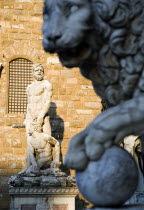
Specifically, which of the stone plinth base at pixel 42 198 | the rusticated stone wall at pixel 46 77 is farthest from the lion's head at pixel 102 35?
the rusticated stone wall at pixel 46 77

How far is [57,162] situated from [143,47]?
8.57 meters

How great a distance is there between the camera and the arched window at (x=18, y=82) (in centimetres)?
1362

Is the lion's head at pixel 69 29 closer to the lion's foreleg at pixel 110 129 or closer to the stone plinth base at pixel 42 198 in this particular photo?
the lion's foreleg at pixel 110 129

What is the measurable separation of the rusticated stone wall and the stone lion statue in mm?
10865

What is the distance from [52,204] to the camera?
9.59 meters

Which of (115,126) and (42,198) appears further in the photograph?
(42,198)

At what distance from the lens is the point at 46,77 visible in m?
13.8

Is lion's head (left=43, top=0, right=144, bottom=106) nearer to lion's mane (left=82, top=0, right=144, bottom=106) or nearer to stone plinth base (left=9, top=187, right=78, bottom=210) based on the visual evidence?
lion's mane (left=82, top=0, right=144, bottom=106)

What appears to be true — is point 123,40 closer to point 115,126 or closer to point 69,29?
point 69,29

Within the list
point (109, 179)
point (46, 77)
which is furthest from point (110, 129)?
point (46, 77)

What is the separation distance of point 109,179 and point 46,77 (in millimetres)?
11774

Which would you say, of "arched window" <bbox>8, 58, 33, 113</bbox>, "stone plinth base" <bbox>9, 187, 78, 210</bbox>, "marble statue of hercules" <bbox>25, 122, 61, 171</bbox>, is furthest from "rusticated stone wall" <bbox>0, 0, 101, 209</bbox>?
"stone plinth base" <bbox>9, 187, 78, 210</bbox>

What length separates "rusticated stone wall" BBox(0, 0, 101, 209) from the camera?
1317cm

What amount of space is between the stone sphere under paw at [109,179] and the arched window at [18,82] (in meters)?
11.5
